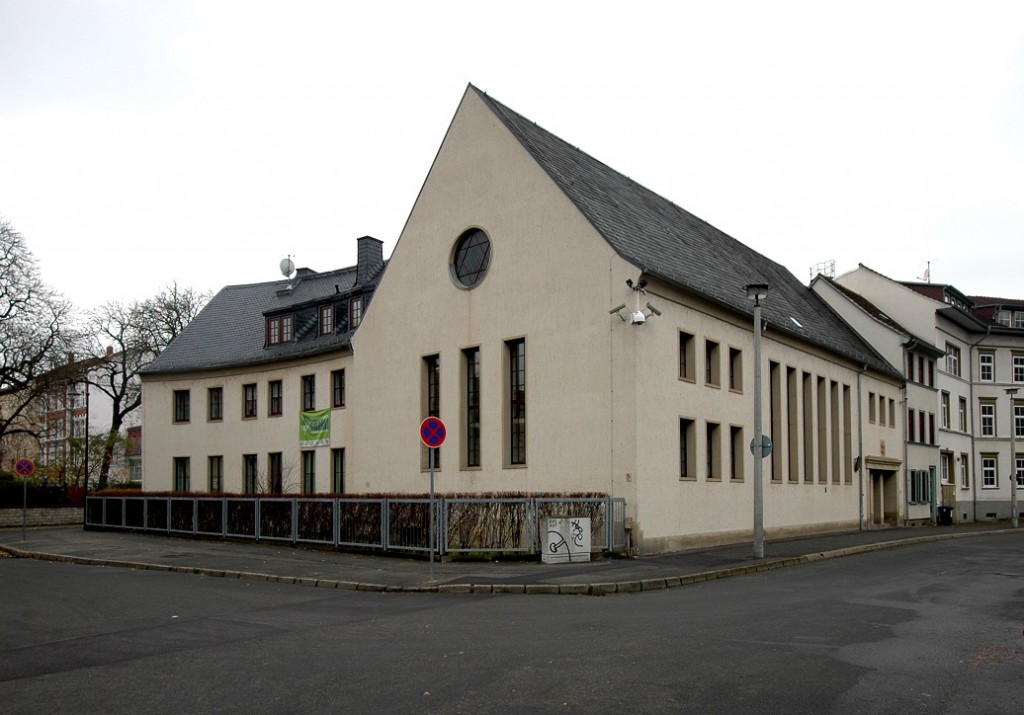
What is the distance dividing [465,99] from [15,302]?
25241mm

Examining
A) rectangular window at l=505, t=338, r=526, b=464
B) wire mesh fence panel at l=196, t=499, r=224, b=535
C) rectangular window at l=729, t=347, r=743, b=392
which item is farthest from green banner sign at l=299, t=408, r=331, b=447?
rectangular window at l=729, t=347, r=743, b=392

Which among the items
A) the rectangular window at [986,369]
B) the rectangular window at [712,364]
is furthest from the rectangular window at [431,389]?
the rectangular window at [986,369]

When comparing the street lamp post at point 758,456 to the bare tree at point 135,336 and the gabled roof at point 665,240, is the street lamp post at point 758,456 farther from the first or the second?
the bare tree at point 135,336

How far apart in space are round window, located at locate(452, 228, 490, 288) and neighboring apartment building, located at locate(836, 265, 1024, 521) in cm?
2992

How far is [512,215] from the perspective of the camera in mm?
26188

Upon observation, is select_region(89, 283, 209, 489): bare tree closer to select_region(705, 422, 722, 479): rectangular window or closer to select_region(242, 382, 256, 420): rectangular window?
select_region(242, 382, 256, 420): rectangular window

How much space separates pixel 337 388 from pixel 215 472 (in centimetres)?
824

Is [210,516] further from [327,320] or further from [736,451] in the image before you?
[736,451]

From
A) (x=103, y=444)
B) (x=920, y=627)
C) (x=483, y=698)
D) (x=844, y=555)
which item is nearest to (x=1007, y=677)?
(x=920, y=627)

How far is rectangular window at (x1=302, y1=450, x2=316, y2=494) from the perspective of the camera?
36.5 meters

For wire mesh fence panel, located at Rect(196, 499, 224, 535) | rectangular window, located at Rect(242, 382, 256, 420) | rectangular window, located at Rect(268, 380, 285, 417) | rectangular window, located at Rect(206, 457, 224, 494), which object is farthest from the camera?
rectangular window, located at Rect(206, 457, 224, 494)

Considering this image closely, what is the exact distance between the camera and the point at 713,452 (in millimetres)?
26859

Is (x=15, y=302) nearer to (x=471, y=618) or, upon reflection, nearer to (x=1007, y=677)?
(x=471, y=618)

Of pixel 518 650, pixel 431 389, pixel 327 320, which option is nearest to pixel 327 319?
pixel 327 320
